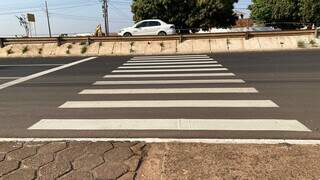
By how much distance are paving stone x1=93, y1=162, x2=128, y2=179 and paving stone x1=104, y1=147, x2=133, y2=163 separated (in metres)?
0.15

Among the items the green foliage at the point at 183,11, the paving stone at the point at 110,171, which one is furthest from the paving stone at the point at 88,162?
the green foliage at the point at 183,11

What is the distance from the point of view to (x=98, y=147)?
5.77m

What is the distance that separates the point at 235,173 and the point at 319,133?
2.34 meters

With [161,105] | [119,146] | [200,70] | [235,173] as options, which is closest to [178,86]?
[161,105]

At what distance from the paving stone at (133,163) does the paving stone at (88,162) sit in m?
0.30

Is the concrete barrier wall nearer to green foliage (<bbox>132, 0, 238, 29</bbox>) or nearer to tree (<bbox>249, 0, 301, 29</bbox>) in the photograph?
green foliage (<bbox>132, 0, 238, 29</bbox>)

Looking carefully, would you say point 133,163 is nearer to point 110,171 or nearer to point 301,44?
point 110,171

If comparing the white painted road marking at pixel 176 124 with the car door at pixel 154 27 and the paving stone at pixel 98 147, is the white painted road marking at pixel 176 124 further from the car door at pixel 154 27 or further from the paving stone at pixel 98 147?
the car door at pixel 154 27

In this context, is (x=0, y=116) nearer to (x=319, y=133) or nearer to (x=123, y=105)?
(x=123, y=105)

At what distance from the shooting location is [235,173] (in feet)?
15.4

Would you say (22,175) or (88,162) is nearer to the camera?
(22,175)

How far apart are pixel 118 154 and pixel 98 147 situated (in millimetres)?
427

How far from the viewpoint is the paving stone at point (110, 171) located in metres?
4.75

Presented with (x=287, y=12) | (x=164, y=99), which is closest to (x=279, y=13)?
(x=287, y=12)
